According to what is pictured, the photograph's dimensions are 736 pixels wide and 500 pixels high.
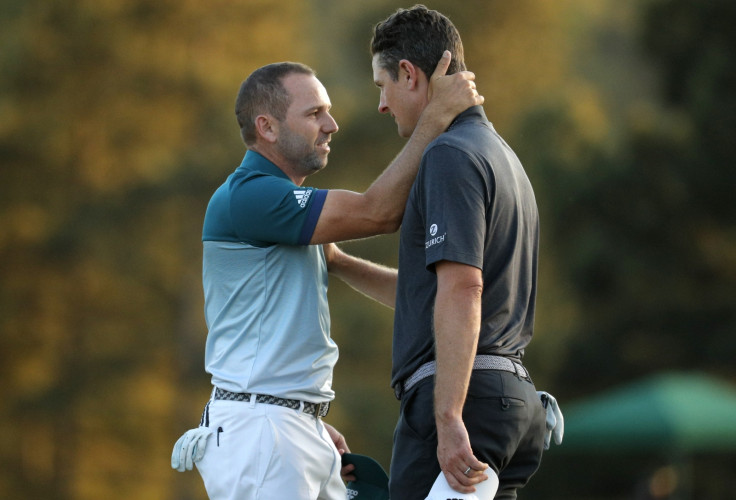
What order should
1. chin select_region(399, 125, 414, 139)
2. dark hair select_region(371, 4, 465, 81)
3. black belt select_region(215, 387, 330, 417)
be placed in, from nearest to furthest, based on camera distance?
1. dark hair select_region(371, 4, 465, 81)
2. chin select_region(399, 125, 414, 139)
3. black belt select_region(215, 387, 330, 417)

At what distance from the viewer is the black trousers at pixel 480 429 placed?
4.04m

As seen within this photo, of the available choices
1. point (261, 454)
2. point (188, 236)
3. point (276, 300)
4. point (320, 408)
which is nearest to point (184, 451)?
point (261, 454)

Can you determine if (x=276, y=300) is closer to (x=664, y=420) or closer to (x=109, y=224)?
(x=664, y=420)

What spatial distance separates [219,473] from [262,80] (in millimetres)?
1557

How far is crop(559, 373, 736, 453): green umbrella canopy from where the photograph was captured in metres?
15.8

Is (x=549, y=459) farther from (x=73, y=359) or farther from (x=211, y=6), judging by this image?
(x=211, y=6)

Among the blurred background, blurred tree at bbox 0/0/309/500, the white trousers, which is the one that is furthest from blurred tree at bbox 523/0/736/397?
the white trousers

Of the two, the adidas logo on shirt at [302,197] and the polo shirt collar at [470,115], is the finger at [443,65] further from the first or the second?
the adidas logo on shirt at [302,197]

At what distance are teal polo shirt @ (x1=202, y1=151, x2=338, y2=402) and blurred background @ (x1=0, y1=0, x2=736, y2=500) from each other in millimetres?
16367

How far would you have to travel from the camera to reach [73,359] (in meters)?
21.9

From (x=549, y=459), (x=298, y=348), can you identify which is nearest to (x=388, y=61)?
(x=298, y=348)

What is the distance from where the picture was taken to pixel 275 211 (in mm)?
4707

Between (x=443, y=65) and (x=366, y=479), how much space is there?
172 centimetres

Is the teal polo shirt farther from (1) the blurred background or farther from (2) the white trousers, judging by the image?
(1) the blurred background
